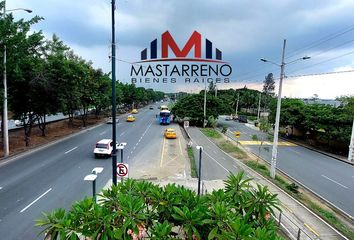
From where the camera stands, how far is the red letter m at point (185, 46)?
22.3 meters

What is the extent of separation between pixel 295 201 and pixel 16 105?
24.4 metres

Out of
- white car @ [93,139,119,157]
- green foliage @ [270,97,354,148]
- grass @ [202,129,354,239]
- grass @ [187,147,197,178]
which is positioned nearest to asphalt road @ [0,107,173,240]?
white car @ [93,139,119,157]

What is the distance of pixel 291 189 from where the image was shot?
17.1m

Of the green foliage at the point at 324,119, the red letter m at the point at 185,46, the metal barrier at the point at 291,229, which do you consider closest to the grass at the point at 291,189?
the metal barrier at the point at 291,229

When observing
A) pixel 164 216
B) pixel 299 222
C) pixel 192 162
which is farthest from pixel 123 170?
pixel 192 162

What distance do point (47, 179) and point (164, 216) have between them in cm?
1254

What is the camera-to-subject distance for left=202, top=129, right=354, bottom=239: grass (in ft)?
39.9

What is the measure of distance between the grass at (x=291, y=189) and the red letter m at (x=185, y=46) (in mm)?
10160

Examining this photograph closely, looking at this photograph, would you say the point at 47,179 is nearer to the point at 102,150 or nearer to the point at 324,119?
the point at 102,150

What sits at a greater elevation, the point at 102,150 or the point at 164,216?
the point at 164,216

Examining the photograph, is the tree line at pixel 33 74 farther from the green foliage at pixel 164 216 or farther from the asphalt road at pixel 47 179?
the green foliage at pixel 164 216

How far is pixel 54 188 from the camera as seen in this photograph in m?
15.4

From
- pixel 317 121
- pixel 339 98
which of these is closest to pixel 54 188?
pixel 317 121

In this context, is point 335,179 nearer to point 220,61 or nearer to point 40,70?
point 220,61
